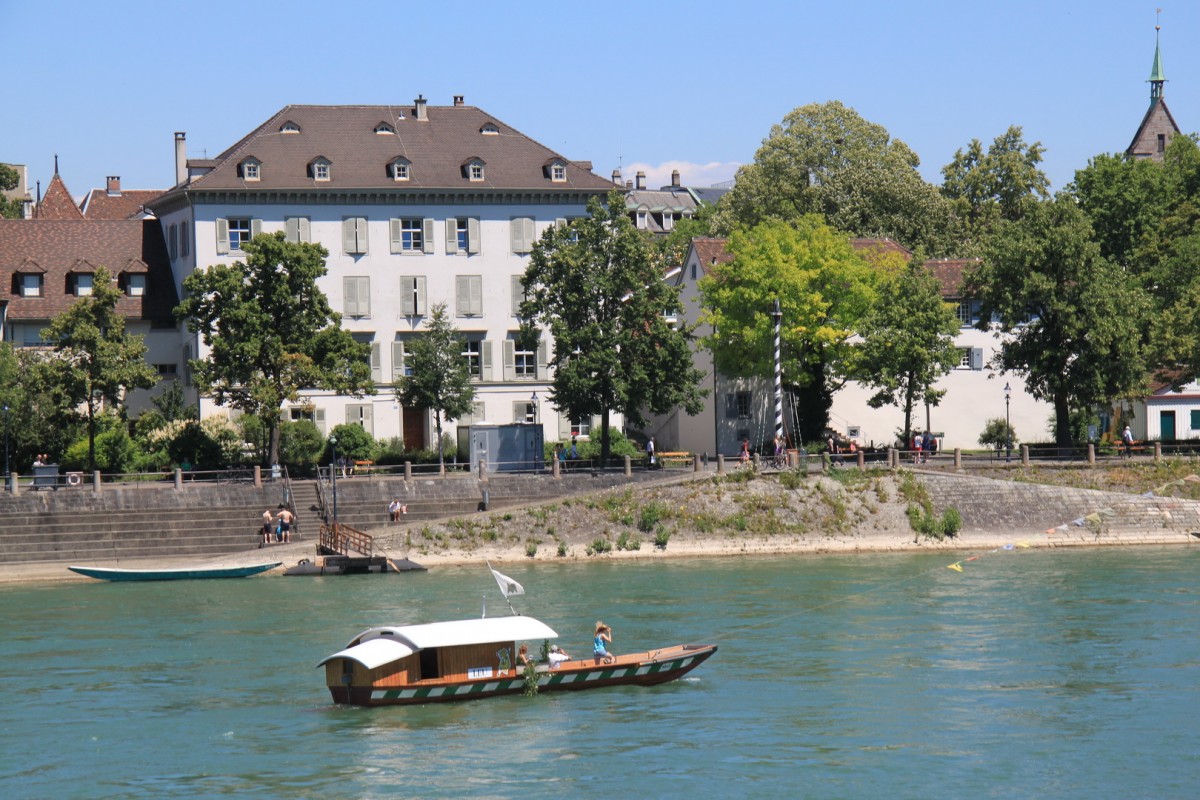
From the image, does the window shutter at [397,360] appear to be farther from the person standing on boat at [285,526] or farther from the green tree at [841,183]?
the green tree at [841,183]

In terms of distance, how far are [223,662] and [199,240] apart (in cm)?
3873

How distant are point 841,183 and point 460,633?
7075 cm

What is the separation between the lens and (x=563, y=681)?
38.1 meters

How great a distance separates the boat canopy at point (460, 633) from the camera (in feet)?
122

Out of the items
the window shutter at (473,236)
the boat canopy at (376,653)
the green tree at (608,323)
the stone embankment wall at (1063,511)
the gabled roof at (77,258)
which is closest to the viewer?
the boat canopy at (376,653)

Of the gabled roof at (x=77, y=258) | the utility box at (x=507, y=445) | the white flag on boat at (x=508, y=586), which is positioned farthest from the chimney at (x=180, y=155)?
the white flag on boat at (x=508, y=586)

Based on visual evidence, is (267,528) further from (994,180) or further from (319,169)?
(994,180)

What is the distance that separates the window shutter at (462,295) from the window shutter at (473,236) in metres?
1.32

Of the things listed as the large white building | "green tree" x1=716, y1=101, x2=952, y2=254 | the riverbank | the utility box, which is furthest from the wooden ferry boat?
"green tree" x1=716, y1=101, x2=952, y2=254

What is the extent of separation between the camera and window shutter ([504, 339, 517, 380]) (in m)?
80.3

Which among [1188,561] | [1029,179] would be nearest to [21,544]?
[1188,561]

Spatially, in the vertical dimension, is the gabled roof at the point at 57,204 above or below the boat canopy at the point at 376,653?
above

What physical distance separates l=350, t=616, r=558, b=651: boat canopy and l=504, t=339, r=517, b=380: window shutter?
1669 inches

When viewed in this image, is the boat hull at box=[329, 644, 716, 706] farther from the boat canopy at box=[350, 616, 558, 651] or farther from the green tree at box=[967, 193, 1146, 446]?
the green tree at box=[967, 193, 1146, 446]
